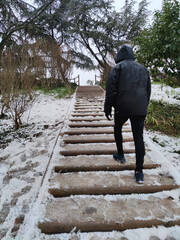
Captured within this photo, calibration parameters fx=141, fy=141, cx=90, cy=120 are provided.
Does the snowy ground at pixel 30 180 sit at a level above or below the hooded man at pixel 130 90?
below

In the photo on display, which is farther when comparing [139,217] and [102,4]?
[102,4]

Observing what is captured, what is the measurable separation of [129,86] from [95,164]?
50.6 inches

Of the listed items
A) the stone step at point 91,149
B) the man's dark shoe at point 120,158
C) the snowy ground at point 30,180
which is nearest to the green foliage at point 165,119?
the snowy ground at point 30,180

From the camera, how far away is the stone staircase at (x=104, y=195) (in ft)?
4.62

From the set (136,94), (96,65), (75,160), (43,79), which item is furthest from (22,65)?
(96,65)

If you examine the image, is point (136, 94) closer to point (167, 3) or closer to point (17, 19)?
point (167, 3)

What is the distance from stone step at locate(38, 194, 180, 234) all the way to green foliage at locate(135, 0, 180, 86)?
3.48 meters

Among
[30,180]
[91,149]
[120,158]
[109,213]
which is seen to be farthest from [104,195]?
[30,180]

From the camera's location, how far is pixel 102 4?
34.9 feet

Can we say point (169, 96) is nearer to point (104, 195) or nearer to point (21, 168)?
point (104, 195)

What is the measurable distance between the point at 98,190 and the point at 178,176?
1.16 meters

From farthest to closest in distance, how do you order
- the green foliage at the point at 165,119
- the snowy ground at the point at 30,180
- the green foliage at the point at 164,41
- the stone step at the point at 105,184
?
1. the green foliage at the point at 165,119
2. the green foliage at the point at 164,41
3. the stone step at the point at 105,184
4. the snowy ground at the point at 30,180

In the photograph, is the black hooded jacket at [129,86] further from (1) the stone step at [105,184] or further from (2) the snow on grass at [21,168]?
(2) the snow on grass at [21,168]

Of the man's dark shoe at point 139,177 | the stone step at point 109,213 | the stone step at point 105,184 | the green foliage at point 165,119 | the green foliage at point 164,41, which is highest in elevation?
the green foliage at point 164,41
